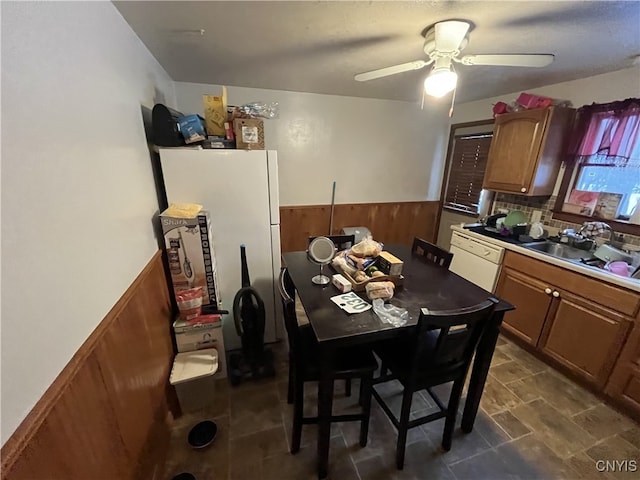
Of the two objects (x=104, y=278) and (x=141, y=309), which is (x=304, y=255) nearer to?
(x=141, y=309)

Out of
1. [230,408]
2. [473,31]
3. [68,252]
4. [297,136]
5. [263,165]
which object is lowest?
[230,408]

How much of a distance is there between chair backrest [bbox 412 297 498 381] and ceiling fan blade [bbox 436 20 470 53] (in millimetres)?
1370

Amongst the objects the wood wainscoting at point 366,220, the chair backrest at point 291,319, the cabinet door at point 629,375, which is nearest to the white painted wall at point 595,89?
the cabinet door at point 629,375

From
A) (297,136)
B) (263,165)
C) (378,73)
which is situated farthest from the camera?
(297,136)

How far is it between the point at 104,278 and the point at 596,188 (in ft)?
11.5

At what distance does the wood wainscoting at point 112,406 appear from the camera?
2.10 ft

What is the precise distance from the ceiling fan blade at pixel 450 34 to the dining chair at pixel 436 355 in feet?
4.49

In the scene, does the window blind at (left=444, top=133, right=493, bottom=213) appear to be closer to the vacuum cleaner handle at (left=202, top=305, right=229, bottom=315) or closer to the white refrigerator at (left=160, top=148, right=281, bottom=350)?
the white refrigerator at (left=160, top=148, right=281, bottom=350)

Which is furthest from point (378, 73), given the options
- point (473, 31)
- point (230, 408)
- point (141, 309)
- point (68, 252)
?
point (230, 408)

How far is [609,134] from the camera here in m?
2.07

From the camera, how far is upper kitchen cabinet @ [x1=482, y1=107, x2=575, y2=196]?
7.37ft

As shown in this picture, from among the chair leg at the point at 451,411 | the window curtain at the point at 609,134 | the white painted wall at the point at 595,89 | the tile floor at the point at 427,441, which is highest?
the white painted wall at the point at 595,89

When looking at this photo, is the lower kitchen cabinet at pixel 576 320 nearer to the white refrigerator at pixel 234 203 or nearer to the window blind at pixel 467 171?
the window blind at pixel 467 171

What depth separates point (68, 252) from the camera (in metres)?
0.80
